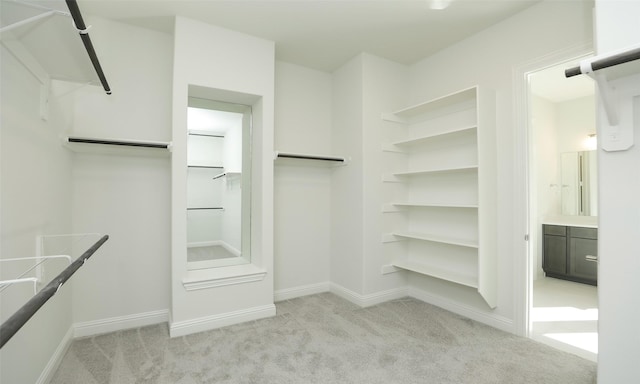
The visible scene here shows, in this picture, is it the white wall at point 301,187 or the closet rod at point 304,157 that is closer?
the closet rod at point 304,157

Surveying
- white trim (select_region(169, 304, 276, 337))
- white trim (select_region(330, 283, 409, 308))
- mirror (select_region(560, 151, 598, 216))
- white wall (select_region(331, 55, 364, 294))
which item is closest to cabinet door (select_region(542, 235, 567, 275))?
mirror (select_region(560, 151, 598, 216))

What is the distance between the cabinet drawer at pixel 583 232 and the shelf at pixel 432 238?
7.54 ft

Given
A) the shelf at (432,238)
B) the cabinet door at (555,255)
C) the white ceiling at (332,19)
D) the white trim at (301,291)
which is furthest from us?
the cabinet door at (555,255)

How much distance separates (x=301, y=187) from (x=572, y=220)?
13.2ft

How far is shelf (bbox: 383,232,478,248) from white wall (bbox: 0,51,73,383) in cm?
284

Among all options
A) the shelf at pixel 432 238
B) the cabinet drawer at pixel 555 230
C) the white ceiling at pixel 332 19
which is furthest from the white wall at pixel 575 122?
the shelf at pixel 432 238

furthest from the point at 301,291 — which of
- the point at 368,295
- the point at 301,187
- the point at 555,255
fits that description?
the point at 555,255

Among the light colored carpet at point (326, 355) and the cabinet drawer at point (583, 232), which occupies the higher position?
the cabinet drawer at point (583, 232)

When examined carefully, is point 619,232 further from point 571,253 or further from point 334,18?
point 571,253

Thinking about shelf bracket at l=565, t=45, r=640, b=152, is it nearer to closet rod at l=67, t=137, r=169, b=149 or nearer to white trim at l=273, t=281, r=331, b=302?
A: closet rod at l=67, t=137, r=169, b=149

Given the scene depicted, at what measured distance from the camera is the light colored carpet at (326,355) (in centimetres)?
195

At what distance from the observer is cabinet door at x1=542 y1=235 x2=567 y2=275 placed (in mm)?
4154

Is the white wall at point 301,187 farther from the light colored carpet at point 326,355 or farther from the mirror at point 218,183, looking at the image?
the light colored carpet at point 326,355

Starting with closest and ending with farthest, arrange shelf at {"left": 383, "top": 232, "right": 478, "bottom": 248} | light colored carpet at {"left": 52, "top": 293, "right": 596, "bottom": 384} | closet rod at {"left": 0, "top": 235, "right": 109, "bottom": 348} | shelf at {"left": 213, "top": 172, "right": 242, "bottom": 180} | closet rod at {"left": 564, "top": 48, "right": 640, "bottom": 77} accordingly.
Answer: closet rod at {"left": 0, "top": 235, "right": 109, "bottom": 348}, closet rod at {"left": 564, "top": 48, "right": 640, "bottom": 77}, light colored carpet at {"left": 52, "top": 293, "right": 596, "bottom": 384}, shelf at {"left": 383, "top": 232, "right": 478, "bottom": 248}, shelf at {"left": 213, "top": 172, "right": 242, "bottom": 180}
